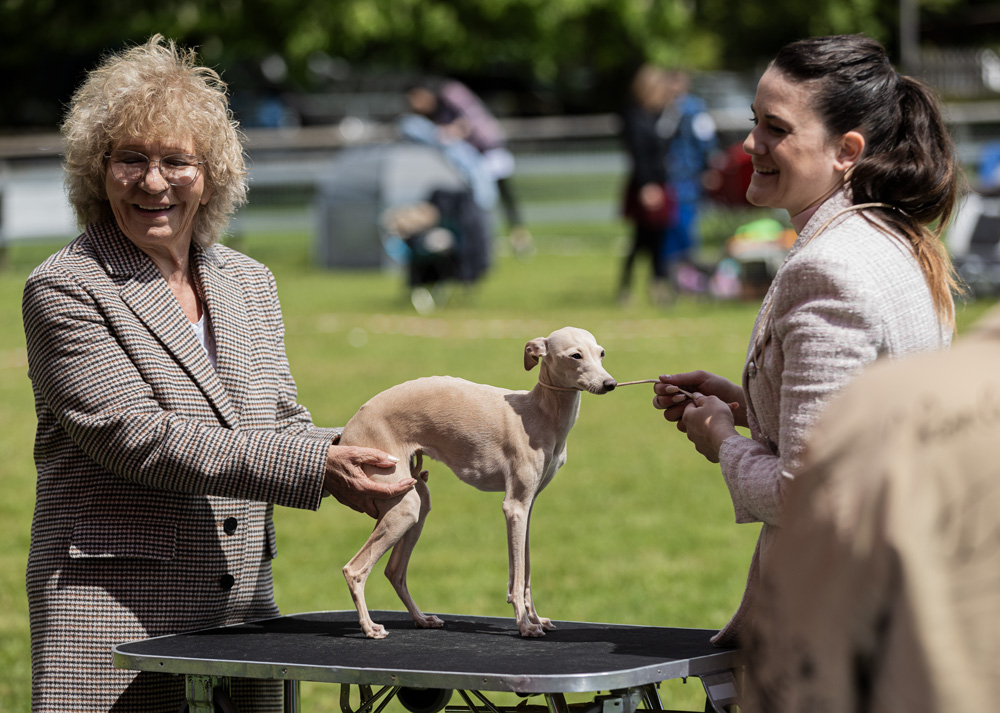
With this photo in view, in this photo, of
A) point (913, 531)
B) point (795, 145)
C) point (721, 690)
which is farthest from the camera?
point (721, 690)

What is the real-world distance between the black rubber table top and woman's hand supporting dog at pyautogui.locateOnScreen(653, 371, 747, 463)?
1.48 feet

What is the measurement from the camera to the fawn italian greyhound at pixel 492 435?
9.40 ft

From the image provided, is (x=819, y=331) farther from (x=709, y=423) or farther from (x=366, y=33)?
(x=366, y=33)

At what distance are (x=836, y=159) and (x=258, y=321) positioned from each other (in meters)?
1.57

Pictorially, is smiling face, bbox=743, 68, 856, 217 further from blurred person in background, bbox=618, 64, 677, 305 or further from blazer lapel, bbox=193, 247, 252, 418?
blurred person in background, bbox=618, 64, 677, 305

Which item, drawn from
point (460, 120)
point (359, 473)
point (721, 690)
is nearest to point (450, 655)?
A: point (359, 473)

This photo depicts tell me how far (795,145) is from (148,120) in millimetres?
Result: 1553

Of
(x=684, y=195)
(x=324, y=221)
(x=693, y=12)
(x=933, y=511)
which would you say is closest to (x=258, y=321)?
(x=933, y=511)

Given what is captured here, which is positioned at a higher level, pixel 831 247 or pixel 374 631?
pixel 831 247

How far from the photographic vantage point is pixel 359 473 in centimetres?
290

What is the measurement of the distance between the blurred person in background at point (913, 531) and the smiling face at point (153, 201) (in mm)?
2334

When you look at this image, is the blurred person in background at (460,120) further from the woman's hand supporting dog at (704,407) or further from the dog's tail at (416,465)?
the woman's hand supporting dog at (704,407)

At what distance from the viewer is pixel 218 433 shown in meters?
2.91

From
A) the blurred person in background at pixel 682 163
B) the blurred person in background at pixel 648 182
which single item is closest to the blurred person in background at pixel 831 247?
the blurred person in background at pixel 648 182
